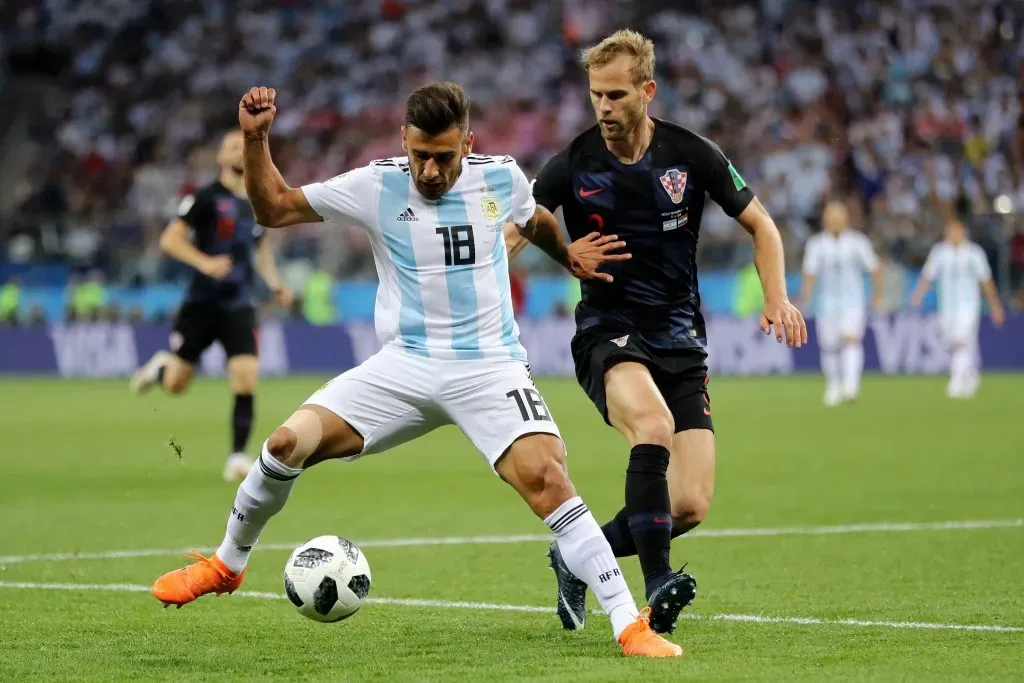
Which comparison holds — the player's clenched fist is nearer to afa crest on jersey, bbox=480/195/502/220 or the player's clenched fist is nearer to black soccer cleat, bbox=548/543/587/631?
afa crest on jersey, bbox=480/195/502/220

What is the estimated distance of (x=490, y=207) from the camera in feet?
19.7

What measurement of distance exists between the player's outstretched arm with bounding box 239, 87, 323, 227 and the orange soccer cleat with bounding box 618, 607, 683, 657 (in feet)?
6.09

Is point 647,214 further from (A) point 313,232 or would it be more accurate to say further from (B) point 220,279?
(A) point 313,232

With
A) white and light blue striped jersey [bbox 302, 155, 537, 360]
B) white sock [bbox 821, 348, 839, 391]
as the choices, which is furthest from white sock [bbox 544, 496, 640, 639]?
white sock [bbox 821, 348, 839, 391]

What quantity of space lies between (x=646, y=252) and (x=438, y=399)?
126 cm

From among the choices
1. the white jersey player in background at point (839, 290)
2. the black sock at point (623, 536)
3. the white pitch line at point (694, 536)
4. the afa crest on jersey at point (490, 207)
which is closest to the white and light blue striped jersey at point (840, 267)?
the white jersey player in background at point (839, 290)

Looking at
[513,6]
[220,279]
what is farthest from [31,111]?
[220,279]

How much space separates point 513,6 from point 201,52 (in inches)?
260

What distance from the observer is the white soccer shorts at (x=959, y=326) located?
71.7 feet

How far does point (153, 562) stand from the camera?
831cm

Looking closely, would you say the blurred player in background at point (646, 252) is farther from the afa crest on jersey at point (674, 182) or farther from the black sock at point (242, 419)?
the black sock at point (242, 419)

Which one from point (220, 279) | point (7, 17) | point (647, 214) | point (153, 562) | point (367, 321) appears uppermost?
point (7, 17)

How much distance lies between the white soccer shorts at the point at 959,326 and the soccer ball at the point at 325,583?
17.3 metres

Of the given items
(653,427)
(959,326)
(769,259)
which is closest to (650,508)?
(653,427)
